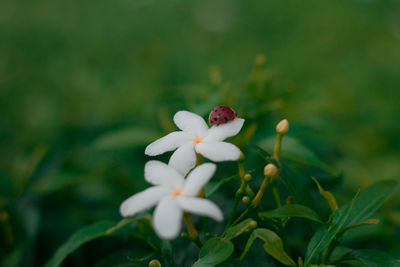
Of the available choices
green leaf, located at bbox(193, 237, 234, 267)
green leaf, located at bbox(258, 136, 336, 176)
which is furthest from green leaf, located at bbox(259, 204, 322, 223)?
green leaf, located at bbox(258, 136, 336, 176)

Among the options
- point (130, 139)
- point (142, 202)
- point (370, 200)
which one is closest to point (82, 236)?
point (142, 202)

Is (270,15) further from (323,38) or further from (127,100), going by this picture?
(127,100)

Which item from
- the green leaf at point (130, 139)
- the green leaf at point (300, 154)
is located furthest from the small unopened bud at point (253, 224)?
the green leaf at point (130, 139)

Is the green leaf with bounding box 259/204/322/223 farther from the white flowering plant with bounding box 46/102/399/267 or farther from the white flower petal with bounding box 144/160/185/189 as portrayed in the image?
the white flower petal with bounding box 144/160/185/189

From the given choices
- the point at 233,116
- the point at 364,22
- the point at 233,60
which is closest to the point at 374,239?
the point at 233,116

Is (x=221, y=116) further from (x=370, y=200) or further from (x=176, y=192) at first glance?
(x=370, y=200)
